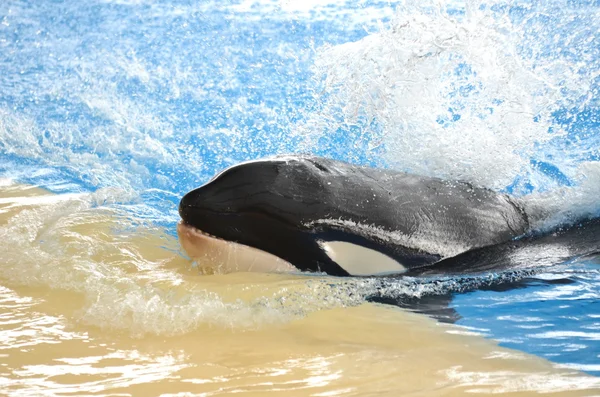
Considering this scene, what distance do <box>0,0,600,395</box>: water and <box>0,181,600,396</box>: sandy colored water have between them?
1 centimetres

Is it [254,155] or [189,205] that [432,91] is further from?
[189,205]

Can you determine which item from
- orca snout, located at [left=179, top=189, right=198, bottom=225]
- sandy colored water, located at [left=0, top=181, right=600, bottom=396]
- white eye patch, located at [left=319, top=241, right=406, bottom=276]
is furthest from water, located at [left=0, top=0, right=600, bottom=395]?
orca snout, located at [left=179, top=189, right=198, bottom=225]

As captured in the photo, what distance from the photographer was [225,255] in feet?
12.6

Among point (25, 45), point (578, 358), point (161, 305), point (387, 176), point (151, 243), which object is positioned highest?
point (25, 45)

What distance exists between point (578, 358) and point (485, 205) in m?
1.51

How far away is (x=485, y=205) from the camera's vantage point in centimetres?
444

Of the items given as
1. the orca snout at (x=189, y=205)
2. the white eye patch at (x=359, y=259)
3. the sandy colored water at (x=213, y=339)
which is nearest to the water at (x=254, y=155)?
the sandy colored water at (x=213, y=339)

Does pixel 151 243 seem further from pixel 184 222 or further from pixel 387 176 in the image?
pixel 387 176

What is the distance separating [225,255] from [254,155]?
183 inches

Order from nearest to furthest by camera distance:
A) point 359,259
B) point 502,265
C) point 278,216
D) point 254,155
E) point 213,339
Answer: point 213,339, point 278,216, point 359,259, point 502,265, point 254,155

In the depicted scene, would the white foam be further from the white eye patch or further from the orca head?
the orca head

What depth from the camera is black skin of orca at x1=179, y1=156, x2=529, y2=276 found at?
3746 mm

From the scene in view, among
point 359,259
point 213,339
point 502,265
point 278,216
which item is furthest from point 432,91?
point 213,339

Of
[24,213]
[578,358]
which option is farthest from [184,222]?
[578,358]
